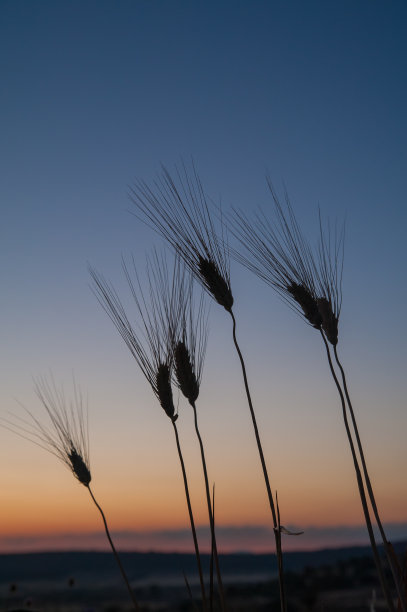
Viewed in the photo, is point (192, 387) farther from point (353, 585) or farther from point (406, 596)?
point (353, 585)

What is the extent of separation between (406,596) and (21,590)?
13.9ft

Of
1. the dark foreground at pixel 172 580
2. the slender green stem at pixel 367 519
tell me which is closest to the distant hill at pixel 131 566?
the dark foreground at pixel 172 580

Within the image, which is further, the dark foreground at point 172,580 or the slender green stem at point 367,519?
the dark foreground at point 172,580

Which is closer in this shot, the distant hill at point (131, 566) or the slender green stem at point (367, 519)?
the slender green stem at point (367, 519)

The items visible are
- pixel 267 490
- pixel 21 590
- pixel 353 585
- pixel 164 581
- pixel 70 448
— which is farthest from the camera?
pixel 164 581

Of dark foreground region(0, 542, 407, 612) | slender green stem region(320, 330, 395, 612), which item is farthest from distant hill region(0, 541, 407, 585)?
slender green stem region(320, 330, 395, 612)

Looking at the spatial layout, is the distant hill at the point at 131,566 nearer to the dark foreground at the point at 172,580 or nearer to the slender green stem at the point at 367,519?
the dark foreground at the point at 172,580

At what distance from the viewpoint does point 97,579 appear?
13.0m

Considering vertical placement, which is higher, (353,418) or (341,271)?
(341,271)

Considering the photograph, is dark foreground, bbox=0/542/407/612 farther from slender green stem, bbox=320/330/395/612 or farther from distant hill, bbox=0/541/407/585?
slender green stem, bbox=320/330/395/612

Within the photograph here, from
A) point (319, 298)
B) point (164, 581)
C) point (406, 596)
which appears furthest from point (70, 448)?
point (164, 581)

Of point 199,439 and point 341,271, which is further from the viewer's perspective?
point 341,271

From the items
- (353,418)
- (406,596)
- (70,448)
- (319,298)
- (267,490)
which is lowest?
(406,596)

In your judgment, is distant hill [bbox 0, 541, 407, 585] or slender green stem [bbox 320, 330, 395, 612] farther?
distant hill [bbox 0, 541, 407, 585]
